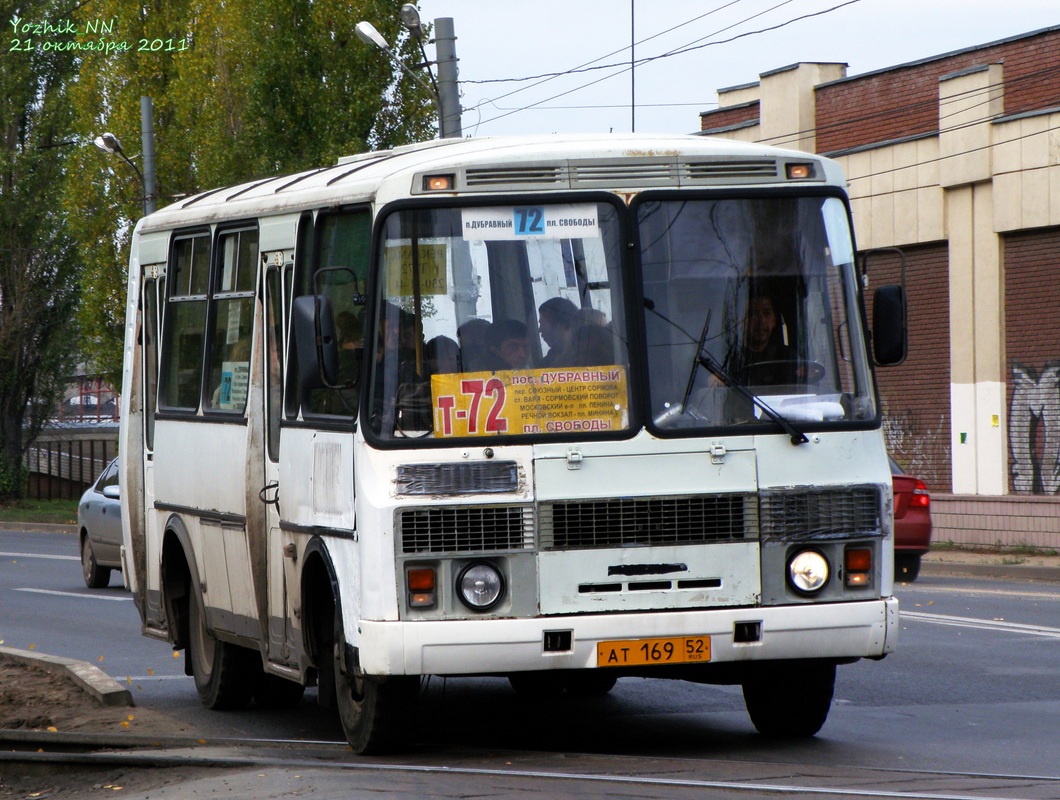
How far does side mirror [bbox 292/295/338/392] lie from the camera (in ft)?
26.4

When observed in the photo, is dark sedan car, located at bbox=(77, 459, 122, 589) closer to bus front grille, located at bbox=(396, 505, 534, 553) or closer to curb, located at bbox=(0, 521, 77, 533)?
bus front grille, located at bbox=(396, 505, 534, 553)

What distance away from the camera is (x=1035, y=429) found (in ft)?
92.0

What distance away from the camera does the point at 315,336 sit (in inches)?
319

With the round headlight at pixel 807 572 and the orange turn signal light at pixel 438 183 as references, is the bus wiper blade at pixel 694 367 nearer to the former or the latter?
the round headlight at pixel 807 572

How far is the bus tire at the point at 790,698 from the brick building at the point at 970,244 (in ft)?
53.9

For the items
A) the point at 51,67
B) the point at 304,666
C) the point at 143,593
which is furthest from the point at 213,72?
the point at 304,666

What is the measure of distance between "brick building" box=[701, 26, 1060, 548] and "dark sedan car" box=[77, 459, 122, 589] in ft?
35.5

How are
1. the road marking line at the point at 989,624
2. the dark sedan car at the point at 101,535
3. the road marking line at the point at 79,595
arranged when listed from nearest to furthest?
the road marking line at the point at 989,624
the road marking line at the point at 79,595
the dark sedan car at the point at 101,535

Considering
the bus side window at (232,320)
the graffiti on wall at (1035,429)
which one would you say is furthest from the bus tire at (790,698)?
the graffiti on wall at (1035,429)

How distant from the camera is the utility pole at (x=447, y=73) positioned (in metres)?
21.6

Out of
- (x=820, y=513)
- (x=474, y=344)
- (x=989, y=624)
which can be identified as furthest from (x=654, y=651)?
(x=989, y=624)

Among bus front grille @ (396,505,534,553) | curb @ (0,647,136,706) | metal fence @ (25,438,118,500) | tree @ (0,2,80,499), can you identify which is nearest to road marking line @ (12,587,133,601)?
curb @ (0,647,136,706)

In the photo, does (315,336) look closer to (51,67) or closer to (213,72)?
(213,72)

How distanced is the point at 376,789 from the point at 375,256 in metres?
2.27
